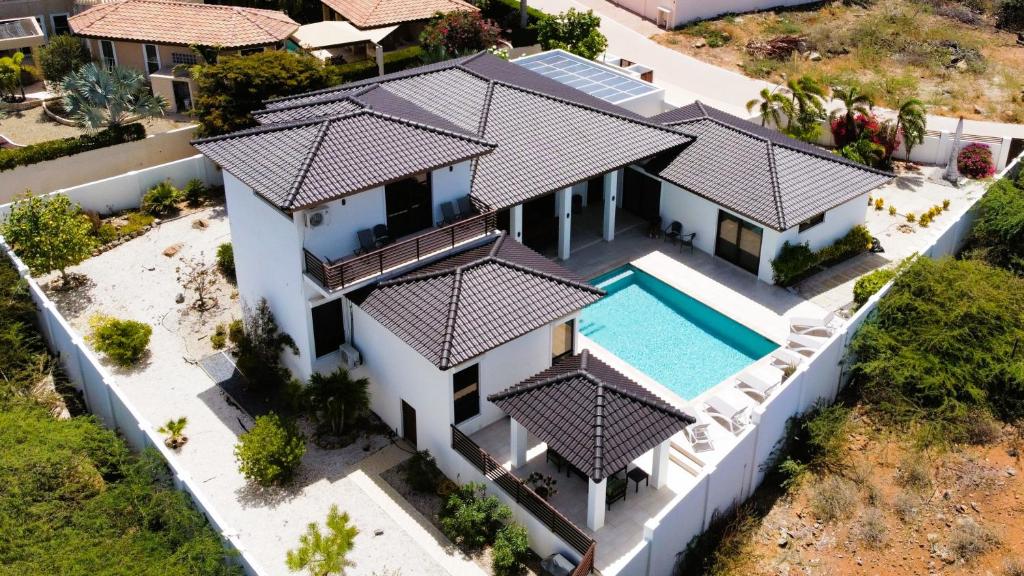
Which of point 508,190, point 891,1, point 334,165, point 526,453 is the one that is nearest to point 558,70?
point 508,190

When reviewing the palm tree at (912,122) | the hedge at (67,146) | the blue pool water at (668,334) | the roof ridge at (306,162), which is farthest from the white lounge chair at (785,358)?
the hedge at (67,146)

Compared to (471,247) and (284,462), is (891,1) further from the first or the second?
(284,462)

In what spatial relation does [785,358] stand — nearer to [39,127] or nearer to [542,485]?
[542,485]

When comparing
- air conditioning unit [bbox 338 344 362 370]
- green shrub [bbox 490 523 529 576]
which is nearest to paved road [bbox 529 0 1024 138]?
air conditioning unit [bbox 338 344 362 370]

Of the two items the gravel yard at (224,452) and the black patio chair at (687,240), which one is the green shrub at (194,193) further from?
the black patio chair at (687,240)

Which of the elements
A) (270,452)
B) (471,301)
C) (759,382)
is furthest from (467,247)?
(759,382)

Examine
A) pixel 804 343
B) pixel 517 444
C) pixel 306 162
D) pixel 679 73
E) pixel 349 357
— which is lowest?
pixel 804 343
